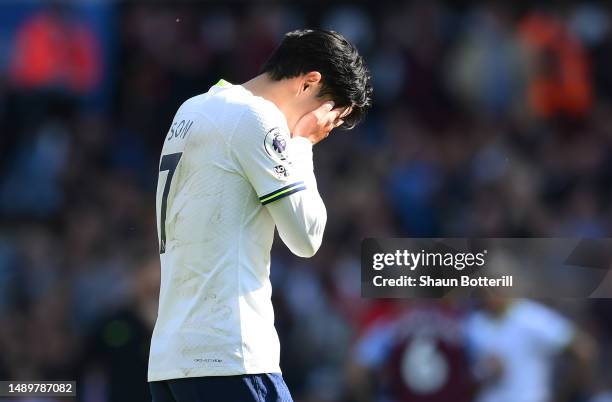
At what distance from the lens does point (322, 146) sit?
8711 millimetres

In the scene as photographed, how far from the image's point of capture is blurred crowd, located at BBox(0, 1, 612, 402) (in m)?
7.70

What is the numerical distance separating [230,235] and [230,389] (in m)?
0.37

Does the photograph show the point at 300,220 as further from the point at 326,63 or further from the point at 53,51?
the point at 53,51

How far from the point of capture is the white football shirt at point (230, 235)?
2844mm

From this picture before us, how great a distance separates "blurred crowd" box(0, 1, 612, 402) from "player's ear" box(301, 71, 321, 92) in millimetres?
4336

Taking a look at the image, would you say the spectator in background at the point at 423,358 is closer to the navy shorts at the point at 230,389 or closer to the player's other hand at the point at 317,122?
the player's other hand at the point at 317,122

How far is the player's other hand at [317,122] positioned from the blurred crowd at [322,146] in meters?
4.28

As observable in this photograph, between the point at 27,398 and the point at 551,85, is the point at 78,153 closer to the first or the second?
the point at 27,398

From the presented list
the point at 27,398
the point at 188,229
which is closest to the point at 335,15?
the point at 27,398

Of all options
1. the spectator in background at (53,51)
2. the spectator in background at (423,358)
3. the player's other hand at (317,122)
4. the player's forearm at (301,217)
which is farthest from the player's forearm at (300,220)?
the spectator in background at (53,51)

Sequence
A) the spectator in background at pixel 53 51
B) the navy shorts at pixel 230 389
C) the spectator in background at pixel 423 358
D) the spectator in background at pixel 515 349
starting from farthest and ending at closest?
1. the spectator in background at pixel 53 51
2. the spectator in background at pixel 515 349
3. the spectator in background at pixel 423 358
4. the navy shorts at pixel 230 389

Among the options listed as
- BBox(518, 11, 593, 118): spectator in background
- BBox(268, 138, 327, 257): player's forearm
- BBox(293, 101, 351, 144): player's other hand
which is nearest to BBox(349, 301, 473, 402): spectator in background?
BBox(518, 11, 593, 118): spectator in background

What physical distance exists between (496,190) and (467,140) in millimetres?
631

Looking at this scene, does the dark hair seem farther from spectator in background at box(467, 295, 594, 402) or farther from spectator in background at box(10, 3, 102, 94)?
spectator in background at box(10, 3, 102, 94)
